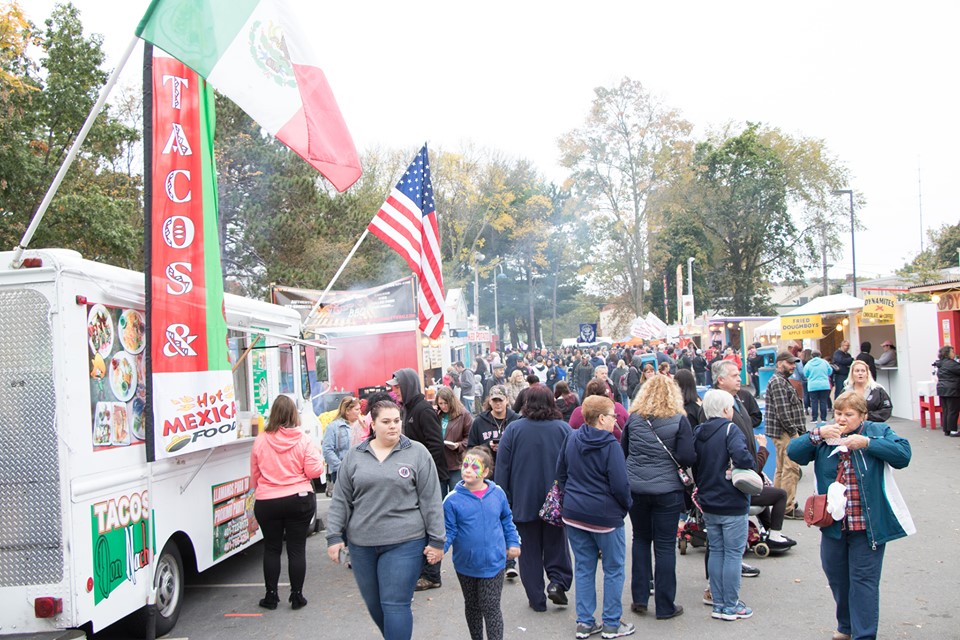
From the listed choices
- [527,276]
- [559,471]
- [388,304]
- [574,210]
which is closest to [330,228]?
[388,304]

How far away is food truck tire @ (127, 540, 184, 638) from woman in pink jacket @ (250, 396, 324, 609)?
Answer: 692 mm

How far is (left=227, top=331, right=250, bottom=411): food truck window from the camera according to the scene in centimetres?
803

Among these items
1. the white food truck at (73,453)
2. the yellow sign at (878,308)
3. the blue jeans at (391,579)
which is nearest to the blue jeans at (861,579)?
the blue jeans at (391,579)

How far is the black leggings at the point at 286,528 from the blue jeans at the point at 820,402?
41.1ft

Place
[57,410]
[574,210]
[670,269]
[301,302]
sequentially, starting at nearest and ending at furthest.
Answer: [57,410], [301,302], [574,210], [670,269]

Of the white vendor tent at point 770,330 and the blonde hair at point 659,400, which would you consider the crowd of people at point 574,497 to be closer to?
the blonde hair at point 659,400

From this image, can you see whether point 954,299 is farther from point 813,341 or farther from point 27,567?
point 27,567

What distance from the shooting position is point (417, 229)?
1255cm

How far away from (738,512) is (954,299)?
12.9m

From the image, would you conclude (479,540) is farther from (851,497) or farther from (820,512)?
(851,497)

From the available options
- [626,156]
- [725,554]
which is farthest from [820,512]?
[626,156]

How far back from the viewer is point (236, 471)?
24.6ft

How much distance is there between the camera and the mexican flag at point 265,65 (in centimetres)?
575

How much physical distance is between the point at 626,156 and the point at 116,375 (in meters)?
44.8
